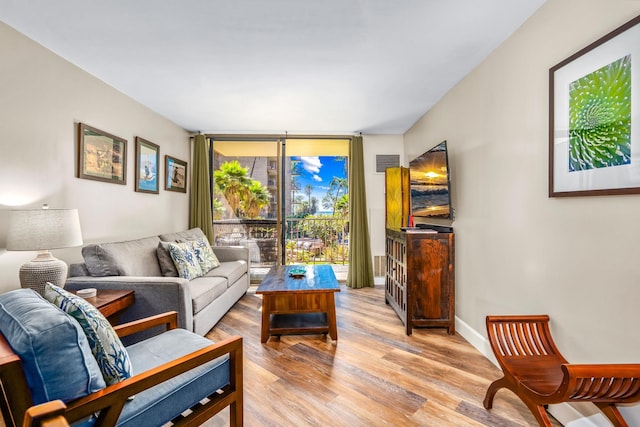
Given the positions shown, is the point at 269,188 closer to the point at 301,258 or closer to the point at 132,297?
the point at 301,258

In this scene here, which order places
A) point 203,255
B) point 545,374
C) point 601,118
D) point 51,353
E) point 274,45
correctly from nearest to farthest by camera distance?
point 51,353 < point 601,118 < point 545,374 < point 274,45 < point 203,255

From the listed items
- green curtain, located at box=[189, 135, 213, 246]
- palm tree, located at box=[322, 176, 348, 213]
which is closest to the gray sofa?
green curtain, located at box=[189, 135, 213, 246]

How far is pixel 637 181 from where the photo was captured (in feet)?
4.16

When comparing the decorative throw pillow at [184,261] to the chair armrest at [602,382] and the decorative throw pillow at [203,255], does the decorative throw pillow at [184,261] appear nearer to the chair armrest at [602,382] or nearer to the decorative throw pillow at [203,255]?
the decorative throw pillow at [203,255]

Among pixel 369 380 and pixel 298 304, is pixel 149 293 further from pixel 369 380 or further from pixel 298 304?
pixel 369 380

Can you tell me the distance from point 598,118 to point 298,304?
2406 millimetres

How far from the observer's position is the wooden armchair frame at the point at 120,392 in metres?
0.95

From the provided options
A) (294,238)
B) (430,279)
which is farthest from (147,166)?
(430,279)

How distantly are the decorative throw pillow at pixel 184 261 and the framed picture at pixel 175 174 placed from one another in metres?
1.18

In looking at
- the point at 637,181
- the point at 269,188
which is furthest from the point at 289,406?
the point at 269,188

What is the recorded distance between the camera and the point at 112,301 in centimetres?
203

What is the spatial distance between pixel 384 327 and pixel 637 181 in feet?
7.42

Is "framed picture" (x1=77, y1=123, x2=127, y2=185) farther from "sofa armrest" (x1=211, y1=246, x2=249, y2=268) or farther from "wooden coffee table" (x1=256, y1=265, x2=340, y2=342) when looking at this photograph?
"wooden coffee table" (x1=256, y1=265, x2=340, y2=342)

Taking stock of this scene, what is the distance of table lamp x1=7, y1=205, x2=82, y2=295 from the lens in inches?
71.1
